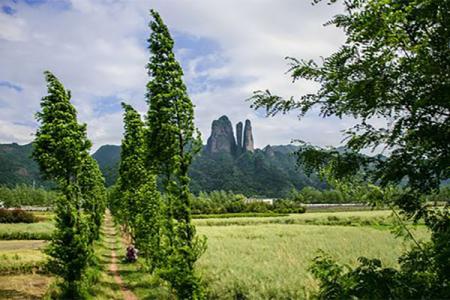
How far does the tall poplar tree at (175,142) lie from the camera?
11258 mm

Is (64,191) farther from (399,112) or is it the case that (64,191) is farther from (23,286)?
(399,112)

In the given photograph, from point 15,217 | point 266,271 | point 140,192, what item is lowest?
point 15,217

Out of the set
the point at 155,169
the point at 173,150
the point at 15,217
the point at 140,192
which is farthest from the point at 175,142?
the point at 15,217

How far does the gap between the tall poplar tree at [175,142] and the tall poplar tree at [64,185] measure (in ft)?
11.9

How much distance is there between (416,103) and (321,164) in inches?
60.7

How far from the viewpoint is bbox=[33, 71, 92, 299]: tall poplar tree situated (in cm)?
1477

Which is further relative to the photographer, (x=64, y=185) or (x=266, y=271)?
(x=64, y=185)

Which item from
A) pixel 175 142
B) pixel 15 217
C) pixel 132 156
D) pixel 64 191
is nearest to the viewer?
pixel 175 142

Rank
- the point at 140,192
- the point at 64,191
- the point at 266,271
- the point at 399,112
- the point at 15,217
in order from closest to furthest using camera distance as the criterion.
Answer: the point at 399,112, the point at 266,271, the point at 64,191, the point at 140,192, the point at 15,217

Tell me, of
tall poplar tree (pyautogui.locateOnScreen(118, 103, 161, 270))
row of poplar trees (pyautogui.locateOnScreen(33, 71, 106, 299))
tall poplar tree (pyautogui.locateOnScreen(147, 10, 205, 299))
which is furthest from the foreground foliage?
tall poplar tree (pyautogui.locateOnScreen(118, 103, 161, 270))

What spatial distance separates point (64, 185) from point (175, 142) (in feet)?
20.3

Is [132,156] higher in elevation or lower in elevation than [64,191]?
higher

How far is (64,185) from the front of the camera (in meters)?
15.6

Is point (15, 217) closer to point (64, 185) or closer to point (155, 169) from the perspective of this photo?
point (64, 185)
